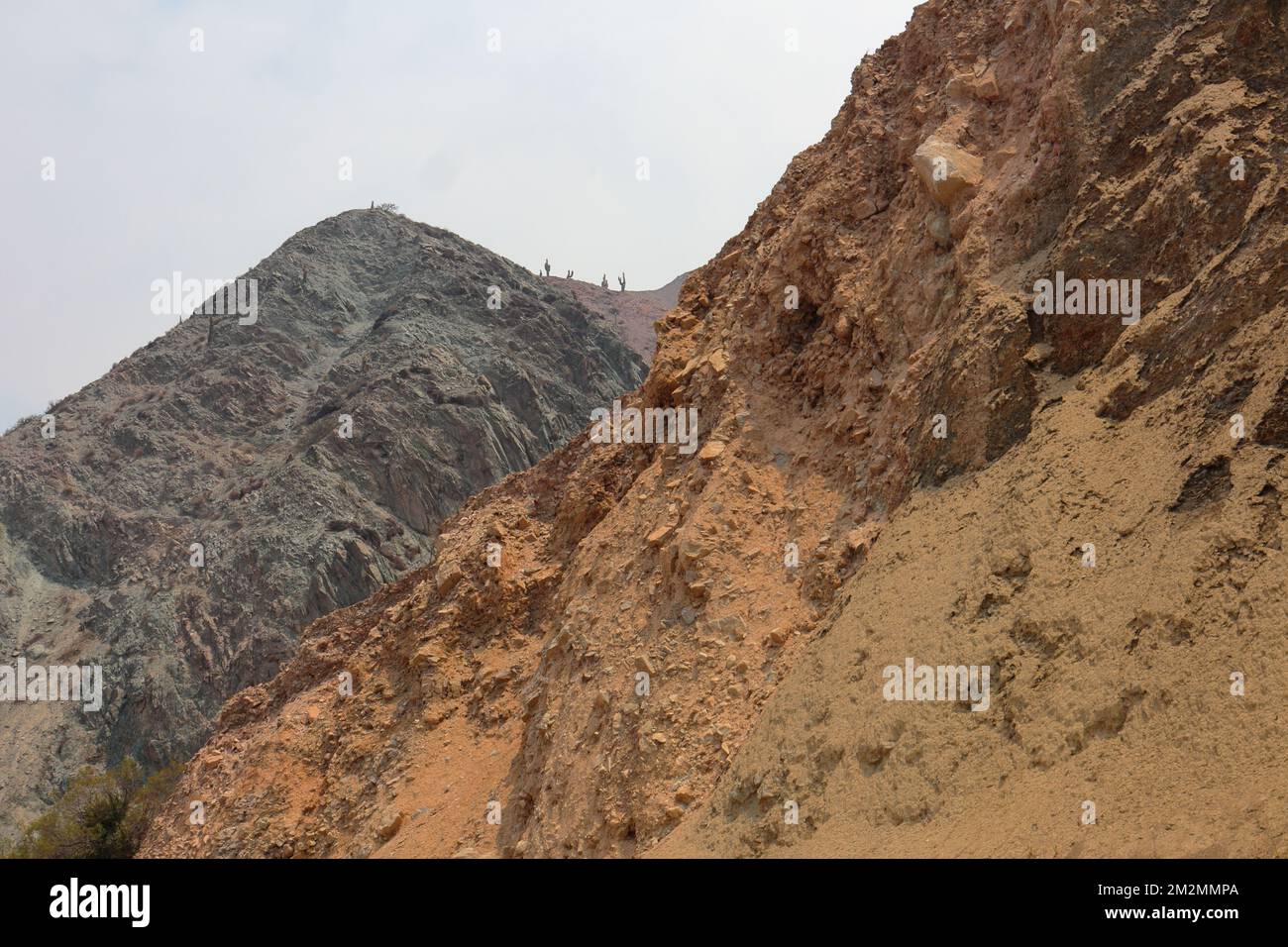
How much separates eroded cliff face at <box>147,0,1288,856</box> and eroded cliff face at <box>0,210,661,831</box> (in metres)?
22.4

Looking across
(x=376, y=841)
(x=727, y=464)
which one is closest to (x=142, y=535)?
(x=376, y=841)

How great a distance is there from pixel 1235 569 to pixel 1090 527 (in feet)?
4.41

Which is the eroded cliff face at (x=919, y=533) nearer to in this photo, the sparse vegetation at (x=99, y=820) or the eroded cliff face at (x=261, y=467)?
the sparse vegetation at (x=99, y=820)

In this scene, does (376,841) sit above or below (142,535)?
below

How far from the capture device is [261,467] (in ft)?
147

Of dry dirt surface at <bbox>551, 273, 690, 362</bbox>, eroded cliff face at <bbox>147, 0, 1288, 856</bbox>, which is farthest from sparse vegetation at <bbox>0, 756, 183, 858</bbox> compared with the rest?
dry dirt surface at <bbox>551, 273, 690, 362</bbox>

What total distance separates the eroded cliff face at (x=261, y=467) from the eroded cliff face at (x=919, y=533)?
73.4ft

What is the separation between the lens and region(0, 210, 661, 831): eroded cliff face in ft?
124

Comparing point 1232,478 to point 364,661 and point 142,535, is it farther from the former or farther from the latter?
point 142,535

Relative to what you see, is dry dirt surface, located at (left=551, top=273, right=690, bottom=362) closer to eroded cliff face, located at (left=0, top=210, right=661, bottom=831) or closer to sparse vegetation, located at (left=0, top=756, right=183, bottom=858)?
eroded cliff face, located at (left=0, top=210, right=661, bottom=831)

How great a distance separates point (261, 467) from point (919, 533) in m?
38.6

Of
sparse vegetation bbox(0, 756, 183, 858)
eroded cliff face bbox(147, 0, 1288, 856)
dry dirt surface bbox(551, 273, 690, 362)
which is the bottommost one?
sparse vegetation bbox(0, 756, 183, 858)

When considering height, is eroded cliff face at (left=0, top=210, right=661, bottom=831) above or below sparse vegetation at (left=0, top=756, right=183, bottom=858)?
above

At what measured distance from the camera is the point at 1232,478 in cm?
754
